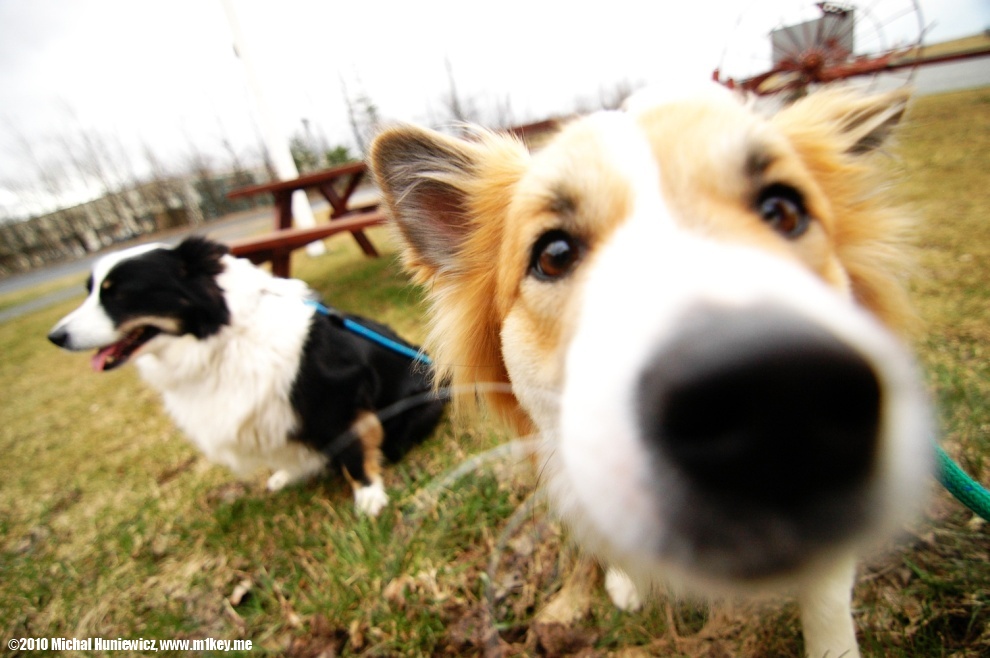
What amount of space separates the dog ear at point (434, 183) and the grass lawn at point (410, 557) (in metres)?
0.45

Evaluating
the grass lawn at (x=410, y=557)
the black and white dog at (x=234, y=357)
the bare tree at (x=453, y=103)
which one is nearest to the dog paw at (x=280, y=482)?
the grass lawn at (x=410, y=557)

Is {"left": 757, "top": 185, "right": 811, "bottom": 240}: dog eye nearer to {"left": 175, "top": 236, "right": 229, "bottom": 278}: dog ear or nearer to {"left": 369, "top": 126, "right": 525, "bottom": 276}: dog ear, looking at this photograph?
{"left": 369, "top": 126, "right": 525, "bottom": 276}: dog ear

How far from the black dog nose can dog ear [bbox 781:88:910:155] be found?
53.8 inches

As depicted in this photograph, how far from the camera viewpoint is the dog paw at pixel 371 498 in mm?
2533

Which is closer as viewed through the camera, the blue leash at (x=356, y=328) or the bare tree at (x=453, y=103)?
the blue leash at (x=356, y=328)

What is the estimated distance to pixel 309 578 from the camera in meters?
2.13

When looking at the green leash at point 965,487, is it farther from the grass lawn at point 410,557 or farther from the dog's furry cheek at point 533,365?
the dog's furry cheek at point 533,365

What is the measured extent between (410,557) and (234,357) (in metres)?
1.54

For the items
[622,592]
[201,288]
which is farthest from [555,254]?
[201,288]

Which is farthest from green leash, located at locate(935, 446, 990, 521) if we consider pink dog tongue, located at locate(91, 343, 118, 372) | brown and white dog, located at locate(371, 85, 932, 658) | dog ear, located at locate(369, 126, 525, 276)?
pink dog tongue, located at locate(91, 343, 118, 372)

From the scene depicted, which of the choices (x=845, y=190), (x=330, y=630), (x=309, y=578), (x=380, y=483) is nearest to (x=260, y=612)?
(x=309, y=578)

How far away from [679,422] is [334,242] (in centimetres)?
1194

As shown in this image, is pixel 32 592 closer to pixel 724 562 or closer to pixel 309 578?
pixel 309 578

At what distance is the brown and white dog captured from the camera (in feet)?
1.95
